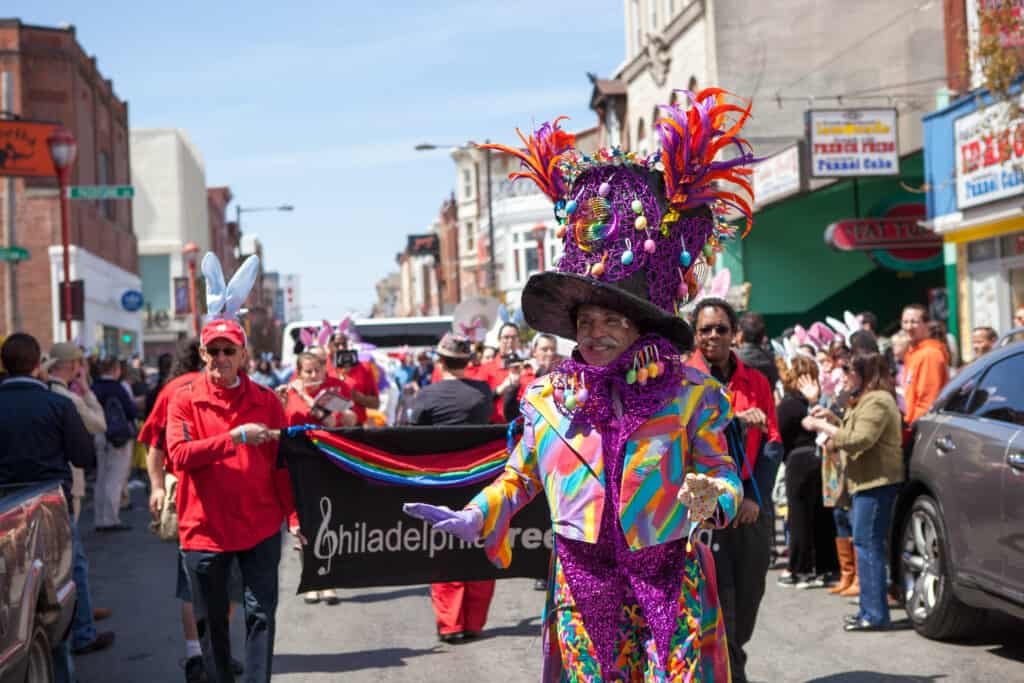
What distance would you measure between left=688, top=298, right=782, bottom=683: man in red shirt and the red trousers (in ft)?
7.53

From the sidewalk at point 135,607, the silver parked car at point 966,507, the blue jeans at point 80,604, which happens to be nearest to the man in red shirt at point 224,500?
the sidewalk at point 135,607

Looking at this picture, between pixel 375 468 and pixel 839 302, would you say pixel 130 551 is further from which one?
pixel 839 302

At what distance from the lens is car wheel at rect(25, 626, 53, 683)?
565 centimetres

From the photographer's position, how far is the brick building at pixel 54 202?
40.8 m

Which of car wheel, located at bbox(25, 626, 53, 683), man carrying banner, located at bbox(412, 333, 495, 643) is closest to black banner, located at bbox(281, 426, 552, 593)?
man carrying banner, located at bbox(412, 333, 495, 643)

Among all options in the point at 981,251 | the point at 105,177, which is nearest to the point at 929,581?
the point at 981,251

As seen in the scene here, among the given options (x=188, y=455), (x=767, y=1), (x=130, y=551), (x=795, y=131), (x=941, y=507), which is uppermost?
(x=767, y=1)

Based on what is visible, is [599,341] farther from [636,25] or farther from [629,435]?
[636,25]

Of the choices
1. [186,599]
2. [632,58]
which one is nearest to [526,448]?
[186,599]

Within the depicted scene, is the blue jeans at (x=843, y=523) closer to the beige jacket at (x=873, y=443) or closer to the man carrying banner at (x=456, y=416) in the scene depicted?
the beige jacket at (x=873, y=443)

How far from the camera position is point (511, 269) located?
2734 inches

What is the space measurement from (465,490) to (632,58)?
3016 cm

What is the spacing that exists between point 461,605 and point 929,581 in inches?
115

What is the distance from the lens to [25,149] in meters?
23.3
